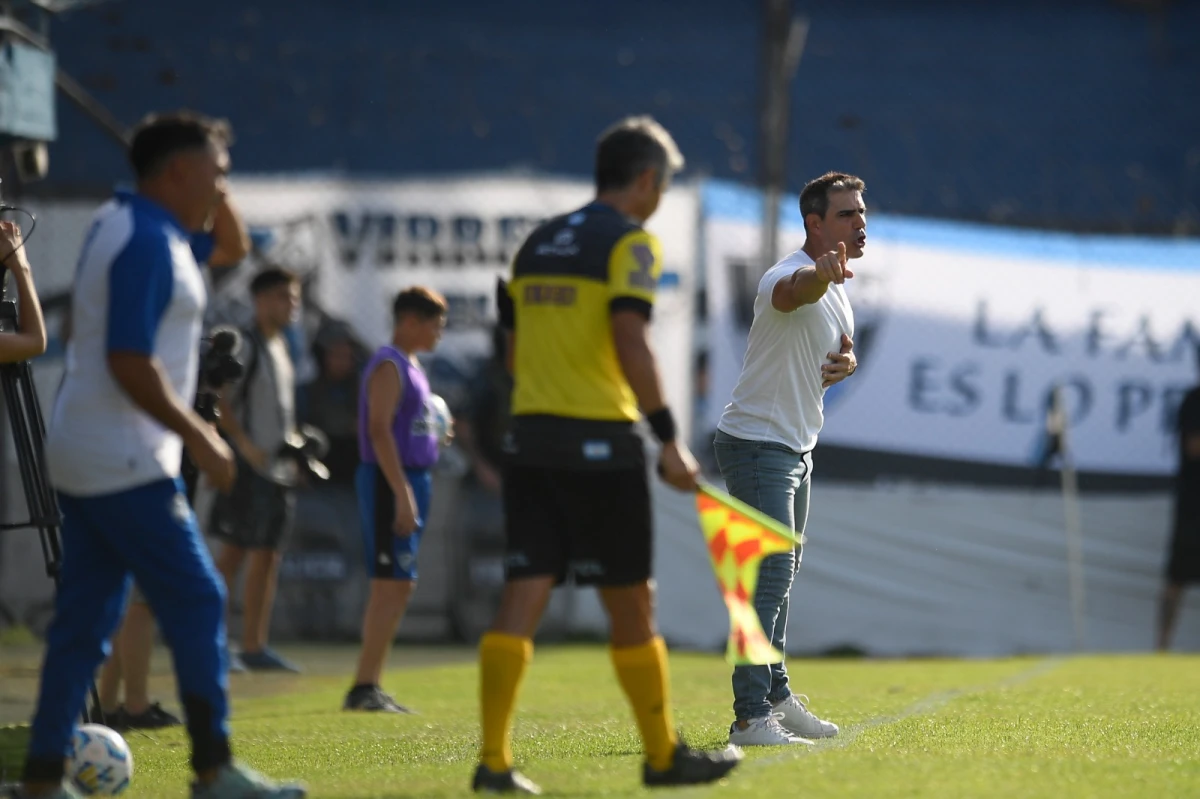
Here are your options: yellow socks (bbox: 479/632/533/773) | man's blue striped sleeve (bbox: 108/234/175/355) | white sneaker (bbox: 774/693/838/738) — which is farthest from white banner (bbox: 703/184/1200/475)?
man's blue striped sleeve (bbox: 108/234/175/355)

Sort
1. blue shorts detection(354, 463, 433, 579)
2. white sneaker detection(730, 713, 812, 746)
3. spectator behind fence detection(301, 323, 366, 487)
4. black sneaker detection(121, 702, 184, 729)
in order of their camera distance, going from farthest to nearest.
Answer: spectator behind fence detection(301, 323, 366, 487) → blue shorts detection(354, 463, 433, 579) → black sneaker detection(121, 702, 184, 729) → white sneaker detection(730, 713, 812, 746)

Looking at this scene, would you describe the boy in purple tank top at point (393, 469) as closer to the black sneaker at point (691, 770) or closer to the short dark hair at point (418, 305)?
the short dark hair at point (418, 305)

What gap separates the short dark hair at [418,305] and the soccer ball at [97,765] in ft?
11.0

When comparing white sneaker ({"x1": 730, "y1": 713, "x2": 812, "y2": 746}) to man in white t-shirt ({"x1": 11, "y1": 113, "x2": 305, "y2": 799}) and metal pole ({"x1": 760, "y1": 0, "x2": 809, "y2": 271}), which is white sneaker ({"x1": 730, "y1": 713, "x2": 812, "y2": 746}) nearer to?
man in white t-shirt ({"x1": 11, "y1": 113, "x2": 305, "y2": 799})

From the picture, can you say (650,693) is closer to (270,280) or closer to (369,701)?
(369,701)

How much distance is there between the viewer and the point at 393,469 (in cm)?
785

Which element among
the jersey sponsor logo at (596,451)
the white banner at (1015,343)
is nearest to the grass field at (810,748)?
the jersey sponsor logo at (596,451)

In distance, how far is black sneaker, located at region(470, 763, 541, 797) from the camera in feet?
15.2

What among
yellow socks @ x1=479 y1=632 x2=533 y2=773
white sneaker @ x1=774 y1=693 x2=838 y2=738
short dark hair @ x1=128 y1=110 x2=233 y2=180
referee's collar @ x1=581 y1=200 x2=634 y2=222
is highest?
short dark hair @ x1=128 y1=110 x2=233 y2=180

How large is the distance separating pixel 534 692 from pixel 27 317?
4.17 m

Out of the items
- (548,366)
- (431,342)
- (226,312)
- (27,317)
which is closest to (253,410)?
(431,342)

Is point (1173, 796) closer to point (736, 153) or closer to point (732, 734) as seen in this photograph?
point (732, 734)

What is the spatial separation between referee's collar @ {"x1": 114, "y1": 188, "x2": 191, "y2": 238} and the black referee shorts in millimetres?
1183

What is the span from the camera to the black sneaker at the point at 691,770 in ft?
15.3
